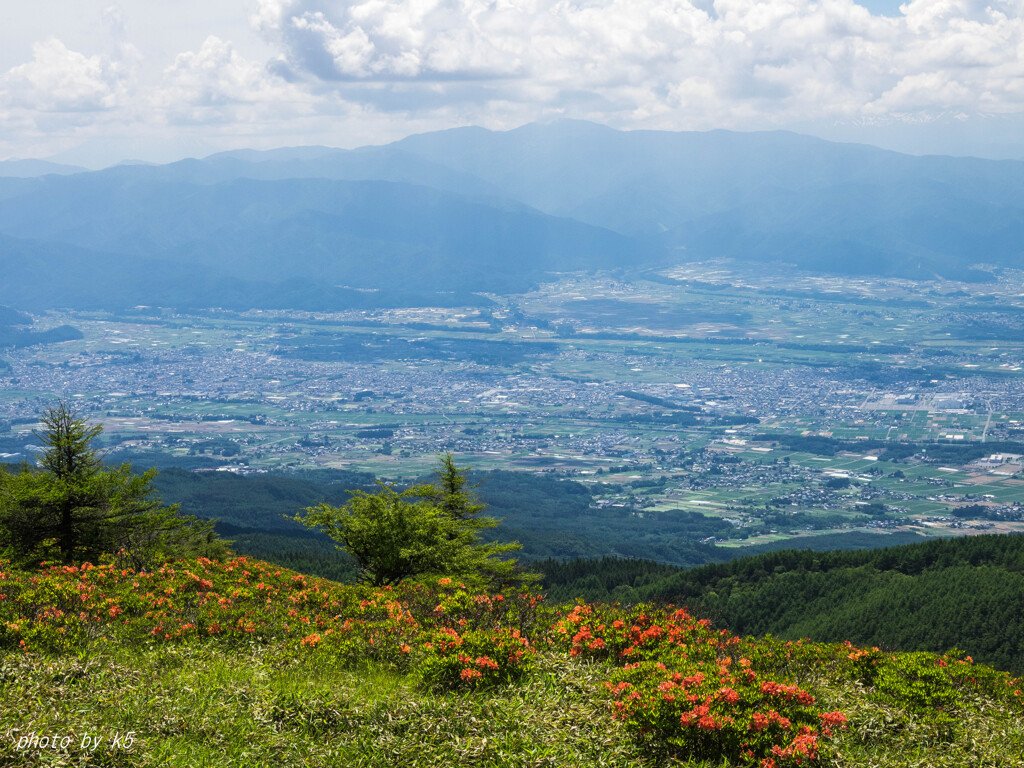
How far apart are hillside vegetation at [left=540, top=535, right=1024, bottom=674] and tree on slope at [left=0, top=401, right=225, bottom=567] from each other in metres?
21.2

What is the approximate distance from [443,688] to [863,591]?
1797 inches

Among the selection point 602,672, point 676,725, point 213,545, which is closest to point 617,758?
point 676,725

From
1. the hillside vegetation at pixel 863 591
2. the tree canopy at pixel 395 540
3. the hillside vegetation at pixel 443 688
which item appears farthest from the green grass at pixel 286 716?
the hillside vegetation at pixel 863 591

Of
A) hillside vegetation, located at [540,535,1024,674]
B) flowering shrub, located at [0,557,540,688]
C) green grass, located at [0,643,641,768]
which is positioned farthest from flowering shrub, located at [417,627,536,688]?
hillside vegetation, located at [540,535,1024,674]

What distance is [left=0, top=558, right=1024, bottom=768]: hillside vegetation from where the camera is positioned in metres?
9.85

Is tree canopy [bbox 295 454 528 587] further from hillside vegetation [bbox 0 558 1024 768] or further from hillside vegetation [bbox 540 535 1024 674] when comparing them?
hillside vegetation [bbox 540 535 1024 674]

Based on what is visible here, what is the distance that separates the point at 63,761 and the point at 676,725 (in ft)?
21.2

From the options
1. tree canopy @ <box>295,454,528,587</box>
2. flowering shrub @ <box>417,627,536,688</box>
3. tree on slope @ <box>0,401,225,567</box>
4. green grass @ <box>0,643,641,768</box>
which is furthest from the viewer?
tree canopy @ <box>295,454,528,587</box>

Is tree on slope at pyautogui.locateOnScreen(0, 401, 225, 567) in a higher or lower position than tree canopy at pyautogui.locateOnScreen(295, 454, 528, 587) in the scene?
higher

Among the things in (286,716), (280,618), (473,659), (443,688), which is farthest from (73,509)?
(473,659)

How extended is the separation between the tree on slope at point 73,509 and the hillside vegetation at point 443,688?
5.59 metres

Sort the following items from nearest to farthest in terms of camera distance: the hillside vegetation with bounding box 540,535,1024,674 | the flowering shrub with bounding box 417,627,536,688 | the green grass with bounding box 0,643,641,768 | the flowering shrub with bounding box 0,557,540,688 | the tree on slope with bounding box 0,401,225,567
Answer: the green grass with bounding box 0,643,641,768 → the flowering shrub with bounding box 417,627,536,688 → the flowering shrub with bounding box 0,557,540,688 → the tree on slope with bounding box 0,401,225,567 → the hillside vegetation with bounding box 540,535,1024,674

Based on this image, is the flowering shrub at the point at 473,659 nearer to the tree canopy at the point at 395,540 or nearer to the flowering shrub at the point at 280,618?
the flowering shrub at the point at 280,618

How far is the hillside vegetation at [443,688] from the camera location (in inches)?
388
